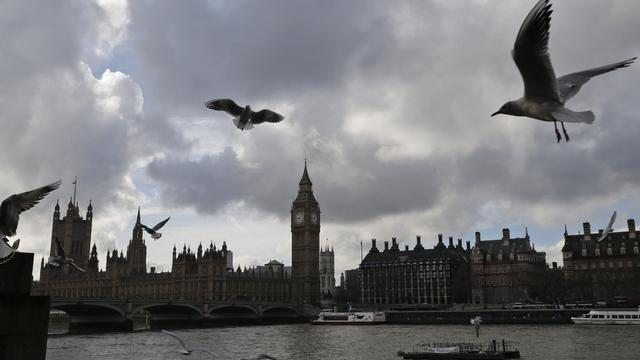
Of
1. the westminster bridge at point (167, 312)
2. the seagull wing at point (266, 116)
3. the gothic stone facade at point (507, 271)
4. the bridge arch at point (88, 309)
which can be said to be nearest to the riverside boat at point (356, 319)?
the westminster bridge at point (167, 312)

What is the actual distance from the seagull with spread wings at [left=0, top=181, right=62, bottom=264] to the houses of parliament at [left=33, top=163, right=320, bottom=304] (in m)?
108

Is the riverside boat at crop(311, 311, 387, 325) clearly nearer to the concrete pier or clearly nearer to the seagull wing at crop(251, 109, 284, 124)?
the concrete pier

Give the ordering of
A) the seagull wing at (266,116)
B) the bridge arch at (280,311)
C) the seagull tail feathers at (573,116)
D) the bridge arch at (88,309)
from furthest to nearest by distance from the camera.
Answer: the bridge arch at (280,311) → the bridge arch at (88,309) → the seagull wing at (266,116) → the seagull tail feathers at (573,116)

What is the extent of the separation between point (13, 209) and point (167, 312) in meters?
87.7

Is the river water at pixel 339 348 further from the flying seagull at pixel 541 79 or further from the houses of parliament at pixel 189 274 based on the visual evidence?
the houses of parliament at pixel 189 274

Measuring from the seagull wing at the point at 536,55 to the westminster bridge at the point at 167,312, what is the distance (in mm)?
66625

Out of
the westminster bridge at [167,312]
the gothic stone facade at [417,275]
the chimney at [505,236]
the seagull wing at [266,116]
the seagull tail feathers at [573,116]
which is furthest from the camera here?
the gothic stone facade at [417,275]

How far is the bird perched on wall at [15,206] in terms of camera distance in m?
9.16

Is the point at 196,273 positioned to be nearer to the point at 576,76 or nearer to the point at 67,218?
the point at 67,218

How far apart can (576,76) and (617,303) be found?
8686 cm

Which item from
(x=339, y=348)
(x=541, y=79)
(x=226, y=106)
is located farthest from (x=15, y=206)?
(x=339, y=348)

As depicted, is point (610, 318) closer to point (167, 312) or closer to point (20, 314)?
point (167, 312)

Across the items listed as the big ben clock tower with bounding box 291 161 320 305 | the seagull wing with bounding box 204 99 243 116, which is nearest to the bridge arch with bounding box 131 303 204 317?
the big ben clock tower with bounding box 291 161 320 305

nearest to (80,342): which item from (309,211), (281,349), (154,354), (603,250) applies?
(154,354)
